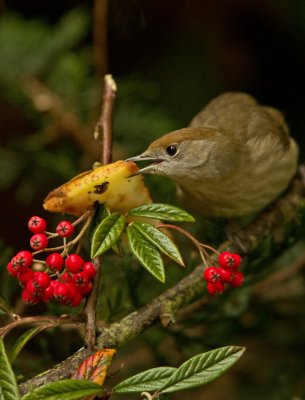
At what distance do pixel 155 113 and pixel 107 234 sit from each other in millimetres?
1536

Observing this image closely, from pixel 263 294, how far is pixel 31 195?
1130 millimetres

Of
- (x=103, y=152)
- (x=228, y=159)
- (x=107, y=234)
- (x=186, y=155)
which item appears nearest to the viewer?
(x=107, y=234)

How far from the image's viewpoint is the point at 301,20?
3102 mm

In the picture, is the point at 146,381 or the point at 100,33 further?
the point at 100,33

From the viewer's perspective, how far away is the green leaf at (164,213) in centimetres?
134

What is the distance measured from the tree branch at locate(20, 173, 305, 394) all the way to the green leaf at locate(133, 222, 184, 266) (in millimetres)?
266

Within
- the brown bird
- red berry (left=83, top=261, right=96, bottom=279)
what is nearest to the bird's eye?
the brown bird

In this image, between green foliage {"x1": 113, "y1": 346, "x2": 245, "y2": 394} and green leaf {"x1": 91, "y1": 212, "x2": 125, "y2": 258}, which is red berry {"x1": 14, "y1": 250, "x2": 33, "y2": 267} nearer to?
green leaf {"x1": 91, "y1": 212, "x2": 125, "y2": 258}

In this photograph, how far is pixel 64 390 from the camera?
1104 mm

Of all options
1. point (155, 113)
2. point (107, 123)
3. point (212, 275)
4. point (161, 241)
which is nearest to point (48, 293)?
point (161, 241)

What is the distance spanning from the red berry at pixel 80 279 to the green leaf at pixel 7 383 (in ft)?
0.91

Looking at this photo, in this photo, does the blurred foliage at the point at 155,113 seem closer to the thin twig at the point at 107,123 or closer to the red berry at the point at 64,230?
the thin twig at the point at 107,123

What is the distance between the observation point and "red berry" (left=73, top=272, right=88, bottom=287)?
1372mm

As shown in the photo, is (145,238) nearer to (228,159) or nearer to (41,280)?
(41,280)
